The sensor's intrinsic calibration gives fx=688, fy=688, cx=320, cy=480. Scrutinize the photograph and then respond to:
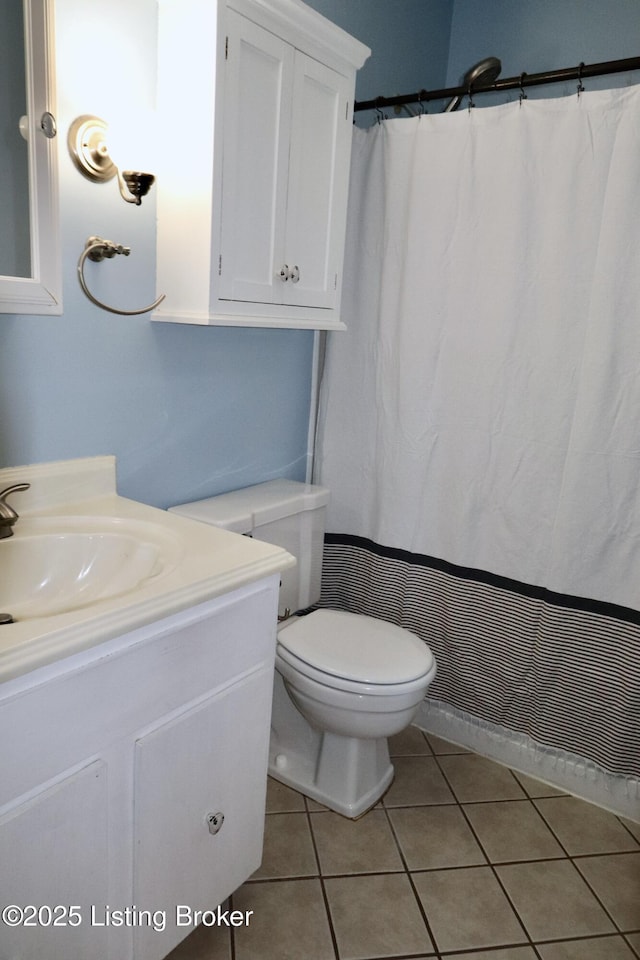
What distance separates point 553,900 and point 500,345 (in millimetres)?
1378

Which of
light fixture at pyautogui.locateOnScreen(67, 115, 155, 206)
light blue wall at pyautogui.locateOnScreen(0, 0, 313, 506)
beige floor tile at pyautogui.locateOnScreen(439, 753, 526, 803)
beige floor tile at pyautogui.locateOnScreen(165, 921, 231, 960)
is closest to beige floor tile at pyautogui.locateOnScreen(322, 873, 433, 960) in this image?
beige floor tile at pyautogui.locateOnScreen(165, 921, 231, 960)

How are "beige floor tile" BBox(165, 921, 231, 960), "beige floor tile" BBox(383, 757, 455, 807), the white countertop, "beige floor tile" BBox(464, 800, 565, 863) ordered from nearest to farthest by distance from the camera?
the white countertop, "beige floor tile" BBox(165, 921, 231, 960), "beige floor tile" BBox(464, 800, 565, 863), "beige floor tile" BBox(383, 757, 455, 807)

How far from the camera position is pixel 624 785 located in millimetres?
1893

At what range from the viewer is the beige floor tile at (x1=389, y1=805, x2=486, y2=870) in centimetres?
171

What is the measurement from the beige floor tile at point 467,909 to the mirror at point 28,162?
5.00 feet

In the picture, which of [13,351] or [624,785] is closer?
[13,351]

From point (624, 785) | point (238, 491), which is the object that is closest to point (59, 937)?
point (238, 491)

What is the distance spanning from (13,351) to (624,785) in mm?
1885

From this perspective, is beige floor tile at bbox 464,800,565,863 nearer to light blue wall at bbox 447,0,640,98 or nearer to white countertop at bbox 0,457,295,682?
white countertop at bbox 0,457,295,682

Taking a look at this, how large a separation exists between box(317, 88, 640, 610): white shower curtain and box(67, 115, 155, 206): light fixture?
2.76 ft

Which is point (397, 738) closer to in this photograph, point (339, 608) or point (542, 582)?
point (339, 608)

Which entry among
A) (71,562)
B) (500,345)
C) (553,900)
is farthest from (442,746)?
(71,562)

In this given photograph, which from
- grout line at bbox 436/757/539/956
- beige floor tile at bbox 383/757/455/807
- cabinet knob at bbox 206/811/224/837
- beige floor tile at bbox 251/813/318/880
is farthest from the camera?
beige floor tile at bbox 383/757/455/807

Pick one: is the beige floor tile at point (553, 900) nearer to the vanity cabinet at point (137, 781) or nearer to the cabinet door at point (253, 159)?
the vanity cabinet at point (137, 781)
